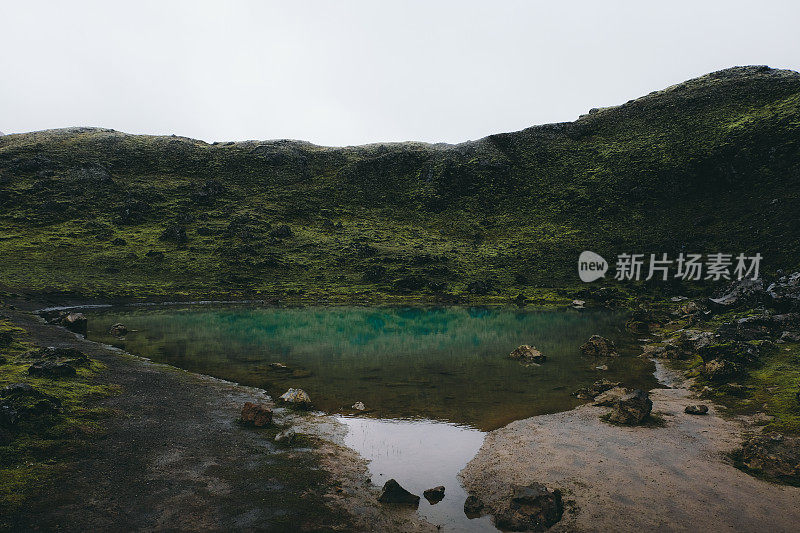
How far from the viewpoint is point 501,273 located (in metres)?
96.9

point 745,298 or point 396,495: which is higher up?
point 745,298

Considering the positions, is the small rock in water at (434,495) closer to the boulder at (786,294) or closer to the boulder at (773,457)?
the boulder at (773,457)

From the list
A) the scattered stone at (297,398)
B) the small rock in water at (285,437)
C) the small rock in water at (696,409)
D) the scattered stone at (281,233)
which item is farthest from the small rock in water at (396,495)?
the scattered stone at (281,233)

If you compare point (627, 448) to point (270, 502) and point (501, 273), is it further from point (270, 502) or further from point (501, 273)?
point (501, 273)

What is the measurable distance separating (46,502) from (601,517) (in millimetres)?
15388

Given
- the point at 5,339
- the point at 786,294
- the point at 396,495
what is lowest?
the point at 5,339

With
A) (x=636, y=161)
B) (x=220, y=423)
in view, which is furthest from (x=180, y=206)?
(x=636, y=161)

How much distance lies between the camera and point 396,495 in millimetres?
12328

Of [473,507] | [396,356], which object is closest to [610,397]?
[473,507]

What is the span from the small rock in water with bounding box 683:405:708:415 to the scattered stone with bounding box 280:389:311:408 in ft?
63.2

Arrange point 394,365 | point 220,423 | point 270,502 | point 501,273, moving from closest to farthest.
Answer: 1. point 270,502
2. point 220,423
3. point 394,365
4. point 501,273

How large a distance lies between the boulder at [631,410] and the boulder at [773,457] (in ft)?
13.1

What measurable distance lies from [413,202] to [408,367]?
11369 cm

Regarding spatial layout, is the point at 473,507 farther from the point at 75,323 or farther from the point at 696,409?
the point at 75,323
